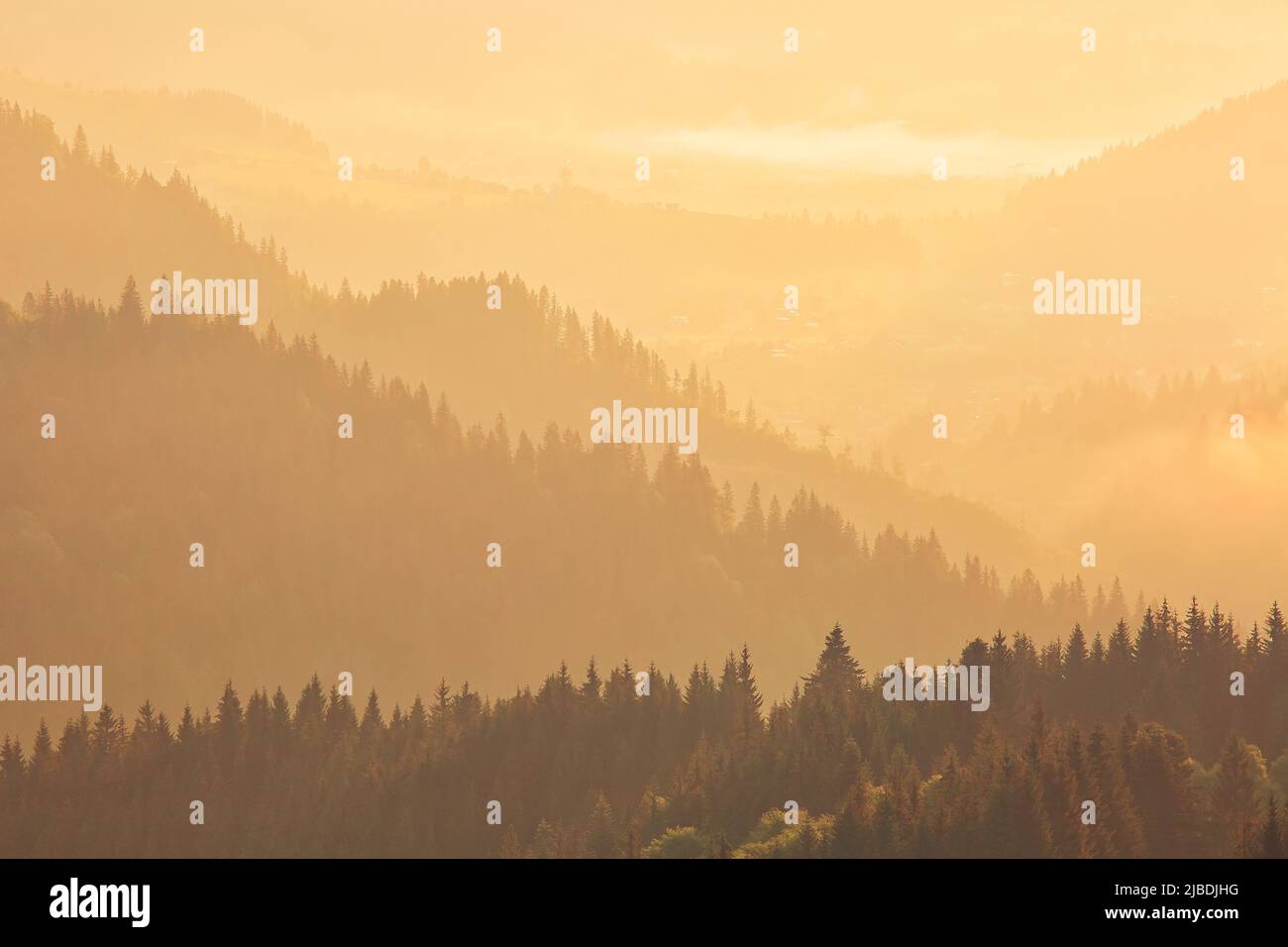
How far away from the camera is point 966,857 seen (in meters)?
172
